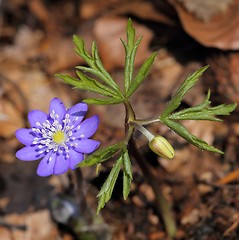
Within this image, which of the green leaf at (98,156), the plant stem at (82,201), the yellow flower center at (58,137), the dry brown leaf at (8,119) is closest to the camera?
the green leaf at (98,156)

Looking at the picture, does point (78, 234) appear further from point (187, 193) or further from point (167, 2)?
point (167, 2)

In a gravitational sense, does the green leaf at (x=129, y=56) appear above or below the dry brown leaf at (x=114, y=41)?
above

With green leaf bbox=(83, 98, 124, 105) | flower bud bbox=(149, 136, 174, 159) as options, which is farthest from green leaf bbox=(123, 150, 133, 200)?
green leaf bbox=(83, 98, 124, 105)

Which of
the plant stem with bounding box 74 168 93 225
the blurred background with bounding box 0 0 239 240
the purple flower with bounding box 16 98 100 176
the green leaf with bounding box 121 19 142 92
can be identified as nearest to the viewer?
the green leaf with bounding box 121 19 142 92

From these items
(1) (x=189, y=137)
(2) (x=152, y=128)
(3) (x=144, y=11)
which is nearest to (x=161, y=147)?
(1) (x=189, y=137)

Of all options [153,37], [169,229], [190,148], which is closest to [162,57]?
[153,37]

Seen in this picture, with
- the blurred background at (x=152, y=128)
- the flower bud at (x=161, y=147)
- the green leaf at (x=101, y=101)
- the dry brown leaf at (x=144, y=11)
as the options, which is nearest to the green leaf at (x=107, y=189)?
the flower bud at (x=161, y=147)

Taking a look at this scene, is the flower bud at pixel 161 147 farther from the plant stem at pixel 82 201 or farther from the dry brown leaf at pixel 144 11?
the dry brown leaf at pixel 144 11

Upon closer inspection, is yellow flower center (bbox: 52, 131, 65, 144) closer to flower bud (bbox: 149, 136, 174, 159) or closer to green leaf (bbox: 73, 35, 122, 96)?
green leaf (bbox: 73, 35, 122, 96)
